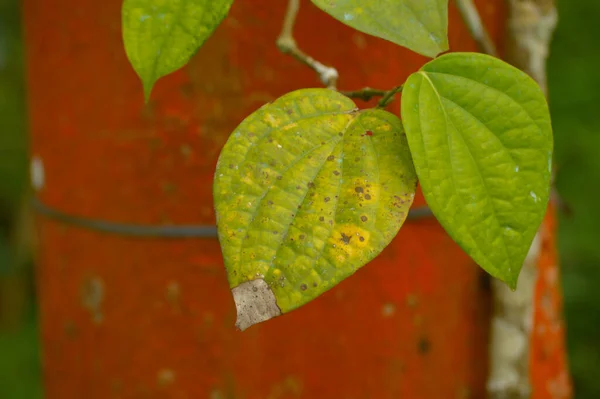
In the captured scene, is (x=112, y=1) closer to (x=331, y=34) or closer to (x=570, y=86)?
(x=331, y=34)

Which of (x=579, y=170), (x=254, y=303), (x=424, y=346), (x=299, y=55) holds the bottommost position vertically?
(x=579, y=170)

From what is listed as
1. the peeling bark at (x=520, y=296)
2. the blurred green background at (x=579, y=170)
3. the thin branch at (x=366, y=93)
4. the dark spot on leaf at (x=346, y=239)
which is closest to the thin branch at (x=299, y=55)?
the thin branch at (x=366, y=93)

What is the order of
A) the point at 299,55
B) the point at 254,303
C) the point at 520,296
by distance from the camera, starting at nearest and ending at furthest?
1. the point at 254,303
2. the point at 299,55
3. the point at 520,296

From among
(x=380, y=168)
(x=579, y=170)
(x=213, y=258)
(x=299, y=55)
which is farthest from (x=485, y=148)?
(x=579, y=170)

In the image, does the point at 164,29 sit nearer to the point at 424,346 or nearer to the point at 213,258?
the point at 213,258

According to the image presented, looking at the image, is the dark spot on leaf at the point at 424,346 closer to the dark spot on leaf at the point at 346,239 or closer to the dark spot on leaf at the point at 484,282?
the dark spot on leaf at the point at 484,282

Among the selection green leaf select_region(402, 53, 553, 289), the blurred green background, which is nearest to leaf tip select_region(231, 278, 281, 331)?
green leaf select_region(402, 53, 553, 289)

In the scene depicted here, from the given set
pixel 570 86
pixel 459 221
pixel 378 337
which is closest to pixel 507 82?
pixel 459 221
